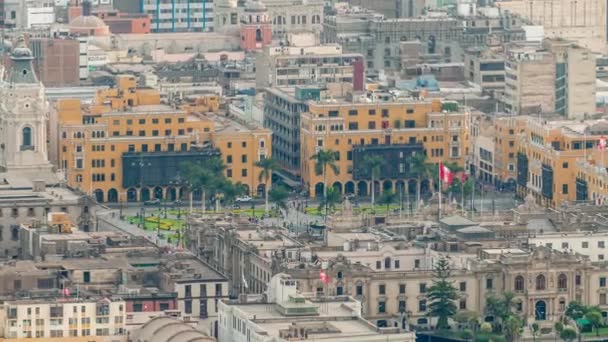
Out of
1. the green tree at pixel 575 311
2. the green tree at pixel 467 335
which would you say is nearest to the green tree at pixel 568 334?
the green tree at pixel 575 311

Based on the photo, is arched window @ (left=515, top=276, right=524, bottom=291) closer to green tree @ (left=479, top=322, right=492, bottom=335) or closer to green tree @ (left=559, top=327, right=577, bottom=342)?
green tree @ (left=479, top=322, right=492, bottom=335)

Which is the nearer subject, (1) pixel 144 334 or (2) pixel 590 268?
(1) pixel 144 334

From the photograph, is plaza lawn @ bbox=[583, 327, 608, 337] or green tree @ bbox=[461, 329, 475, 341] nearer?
green tree @ bbox=[461, 329, 475, 341]

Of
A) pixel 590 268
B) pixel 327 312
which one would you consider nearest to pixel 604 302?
pixel 590 268

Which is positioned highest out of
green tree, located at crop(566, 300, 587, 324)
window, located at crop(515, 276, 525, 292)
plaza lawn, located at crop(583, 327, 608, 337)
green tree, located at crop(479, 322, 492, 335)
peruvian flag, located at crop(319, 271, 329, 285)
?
peruvian flag, located at crop(319, 271, 329, 285)

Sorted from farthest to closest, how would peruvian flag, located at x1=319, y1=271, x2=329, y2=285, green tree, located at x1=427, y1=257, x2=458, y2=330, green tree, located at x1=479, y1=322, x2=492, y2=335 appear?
green tree, located at x1=427, y1=257, x2=458, y2=330
peruvian flag, located at x1=319, y1=271, x2=329, y2=285
green tree, located at x1=479, y1=322, x2=492, y2=335

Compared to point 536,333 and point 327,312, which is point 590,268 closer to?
point 536,333

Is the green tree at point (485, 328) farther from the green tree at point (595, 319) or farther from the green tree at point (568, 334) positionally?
the green tree at point (595, 319)

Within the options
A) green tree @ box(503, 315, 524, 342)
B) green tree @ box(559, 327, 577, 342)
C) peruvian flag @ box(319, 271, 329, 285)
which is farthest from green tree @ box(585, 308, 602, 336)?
peruvian flag @ box(319, 271, 329, 285)

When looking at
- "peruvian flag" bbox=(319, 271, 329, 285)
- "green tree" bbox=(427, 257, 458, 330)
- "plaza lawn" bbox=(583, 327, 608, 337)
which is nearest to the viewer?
"plaza lawn" bbox=(583, 327, 608, 337)
